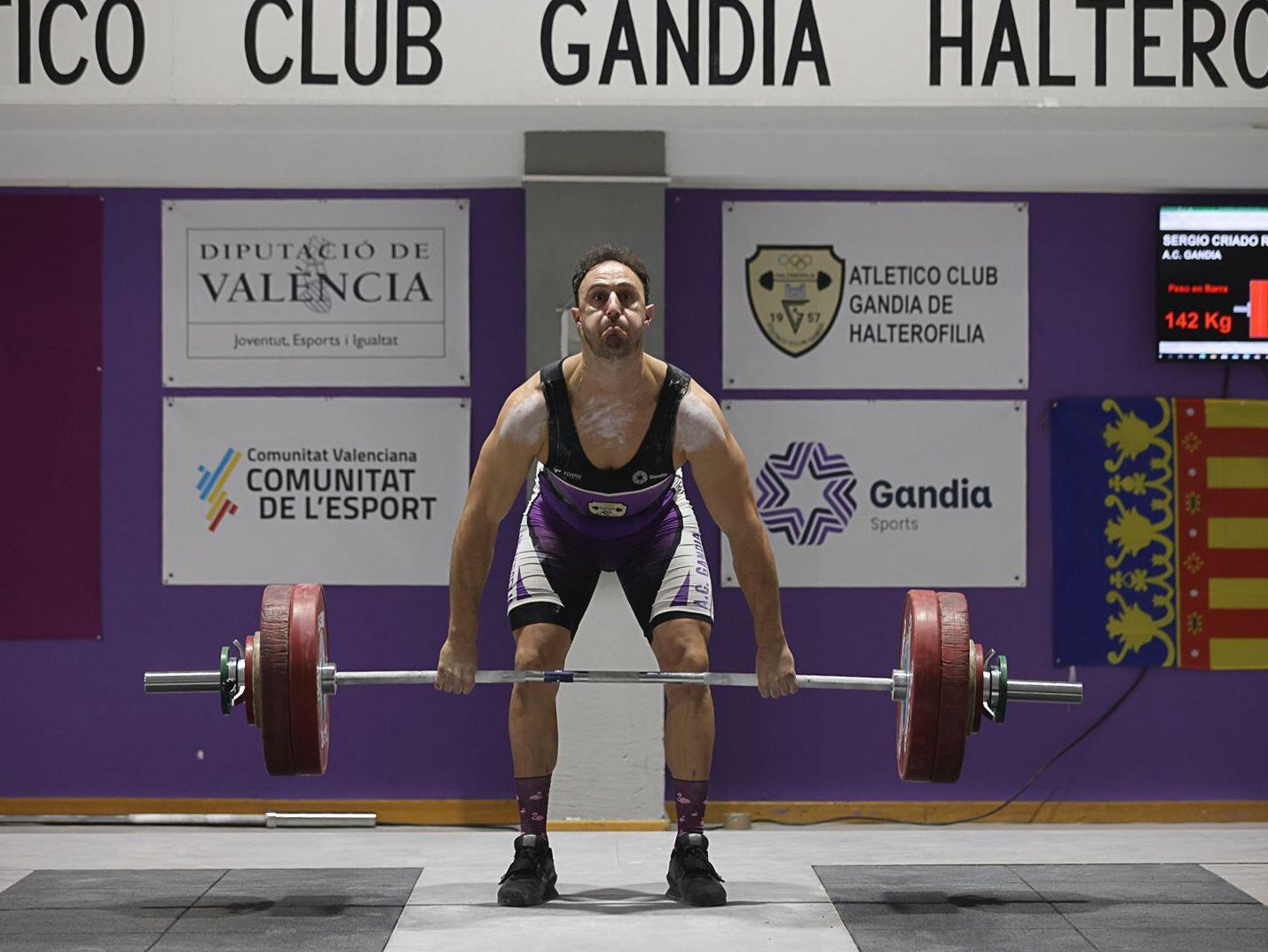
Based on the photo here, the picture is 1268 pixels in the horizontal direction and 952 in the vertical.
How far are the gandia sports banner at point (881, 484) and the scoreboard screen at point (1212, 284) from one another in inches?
21.7

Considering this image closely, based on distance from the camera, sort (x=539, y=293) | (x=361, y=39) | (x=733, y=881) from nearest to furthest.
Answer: (x=733, y=881) → (x=361, y=39) → (x=539, y=293)

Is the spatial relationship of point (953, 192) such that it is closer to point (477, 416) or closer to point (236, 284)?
point (477, 416)

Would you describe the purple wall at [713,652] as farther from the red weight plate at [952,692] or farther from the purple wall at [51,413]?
the red weight plate at [952,692]

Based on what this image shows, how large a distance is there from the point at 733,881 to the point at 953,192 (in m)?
2.31

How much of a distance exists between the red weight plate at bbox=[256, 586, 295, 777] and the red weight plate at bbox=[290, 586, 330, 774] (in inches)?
0.5

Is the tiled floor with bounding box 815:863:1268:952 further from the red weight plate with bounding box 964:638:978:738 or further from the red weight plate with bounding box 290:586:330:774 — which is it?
the red weight plate with bounding box 290:586:330:774

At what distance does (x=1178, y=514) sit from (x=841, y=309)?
122 cm

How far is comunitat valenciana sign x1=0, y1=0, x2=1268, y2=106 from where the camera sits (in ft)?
14.0

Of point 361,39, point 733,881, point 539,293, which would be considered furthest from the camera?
point 539,293

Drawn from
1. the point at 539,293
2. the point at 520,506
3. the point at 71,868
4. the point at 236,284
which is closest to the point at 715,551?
the point at 520,506

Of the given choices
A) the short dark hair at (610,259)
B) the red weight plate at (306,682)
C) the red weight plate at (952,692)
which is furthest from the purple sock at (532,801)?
the short dark hair at (610,259)

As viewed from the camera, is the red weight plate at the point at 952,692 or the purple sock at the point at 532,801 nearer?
the red weight plate at the point at 952,692

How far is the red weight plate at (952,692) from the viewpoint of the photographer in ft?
11.3

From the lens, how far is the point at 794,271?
4.99 meters
